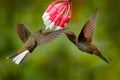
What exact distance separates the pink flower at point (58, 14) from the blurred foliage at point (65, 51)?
3.93 feet

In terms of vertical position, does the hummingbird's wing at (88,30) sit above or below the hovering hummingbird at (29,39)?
below

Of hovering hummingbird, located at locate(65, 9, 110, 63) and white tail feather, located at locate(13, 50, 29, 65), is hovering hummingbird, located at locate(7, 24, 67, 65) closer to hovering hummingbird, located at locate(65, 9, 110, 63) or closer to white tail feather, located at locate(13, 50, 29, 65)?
white tail feather, located at locate(13, 50, 29, 65)

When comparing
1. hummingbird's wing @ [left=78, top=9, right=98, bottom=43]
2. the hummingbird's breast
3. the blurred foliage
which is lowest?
the blurred foliage

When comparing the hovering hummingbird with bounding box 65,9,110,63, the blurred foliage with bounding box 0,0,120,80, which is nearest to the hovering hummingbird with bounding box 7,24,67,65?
the hovering hummingbird with bounding box 65,9,110,63

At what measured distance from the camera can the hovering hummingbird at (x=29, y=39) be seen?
1206 millimetres

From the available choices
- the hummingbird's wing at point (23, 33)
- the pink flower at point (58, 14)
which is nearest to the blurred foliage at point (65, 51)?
the pink flower at point (58, 14)

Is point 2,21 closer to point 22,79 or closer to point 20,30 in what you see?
point 22,79

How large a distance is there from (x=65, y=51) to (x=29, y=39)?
165cm

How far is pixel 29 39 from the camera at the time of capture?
4.57 feet

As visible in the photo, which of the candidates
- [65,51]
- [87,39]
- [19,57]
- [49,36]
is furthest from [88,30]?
[65,51]

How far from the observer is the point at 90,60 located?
9.87ft

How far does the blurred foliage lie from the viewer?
2893mm

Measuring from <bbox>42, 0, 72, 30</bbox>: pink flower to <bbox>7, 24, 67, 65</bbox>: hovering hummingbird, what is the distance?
0.08 m

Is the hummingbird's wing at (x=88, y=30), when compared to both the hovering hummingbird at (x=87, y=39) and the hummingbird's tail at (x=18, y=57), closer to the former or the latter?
the hovering hummingbird at (x=87, y=39)
